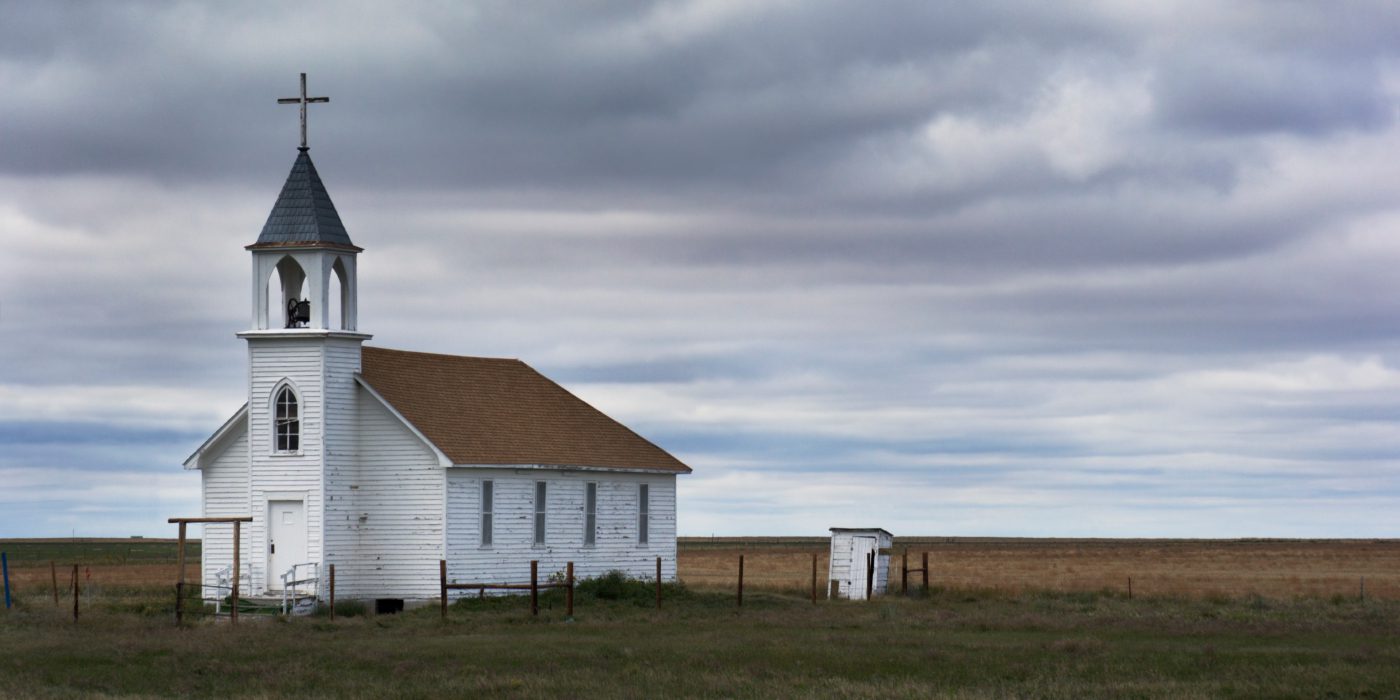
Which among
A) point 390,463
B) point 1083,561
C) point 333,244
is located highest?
point 333,244

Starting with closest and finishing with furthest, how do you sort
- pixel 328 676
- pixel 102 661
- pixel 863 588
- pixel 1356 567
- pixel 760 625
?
pixel 328 676 < pixel 102 661 < pixel 760 625 < pixel 863 588 < pixel 1356 567

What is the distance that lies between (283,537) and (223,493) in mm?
3419

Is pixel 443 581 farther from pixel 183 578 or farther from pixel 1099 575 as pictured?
pixel 1099 575

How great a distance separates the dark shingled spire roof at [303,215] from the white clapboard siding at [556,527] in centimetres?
639

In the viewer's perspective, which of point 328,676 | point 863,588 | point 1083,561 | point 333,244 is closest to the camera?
point 328,676

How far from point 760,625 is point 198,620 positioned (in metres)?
12.5

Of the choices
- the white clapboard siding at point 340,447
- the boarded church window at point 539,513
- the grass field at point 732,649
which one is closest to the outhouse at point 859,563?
the grass field at point 732,649

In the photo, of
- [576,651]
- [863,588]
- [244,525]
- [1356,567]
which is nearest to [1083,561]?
[1356,567]

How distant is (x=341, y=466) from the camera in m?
40.8

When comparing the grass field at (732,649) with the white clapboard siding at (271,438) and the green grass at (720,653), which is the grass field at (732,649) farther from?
the white clapboard siding at (271,438)

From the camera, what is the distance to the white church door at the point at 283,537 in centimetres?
4031

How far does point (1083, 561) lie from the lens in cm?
9638

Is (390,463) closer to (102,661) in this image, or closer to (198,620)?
(198,620)

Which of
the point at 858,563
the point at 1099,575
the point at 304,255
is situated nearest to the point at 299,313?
Answer: the point at 304,255
